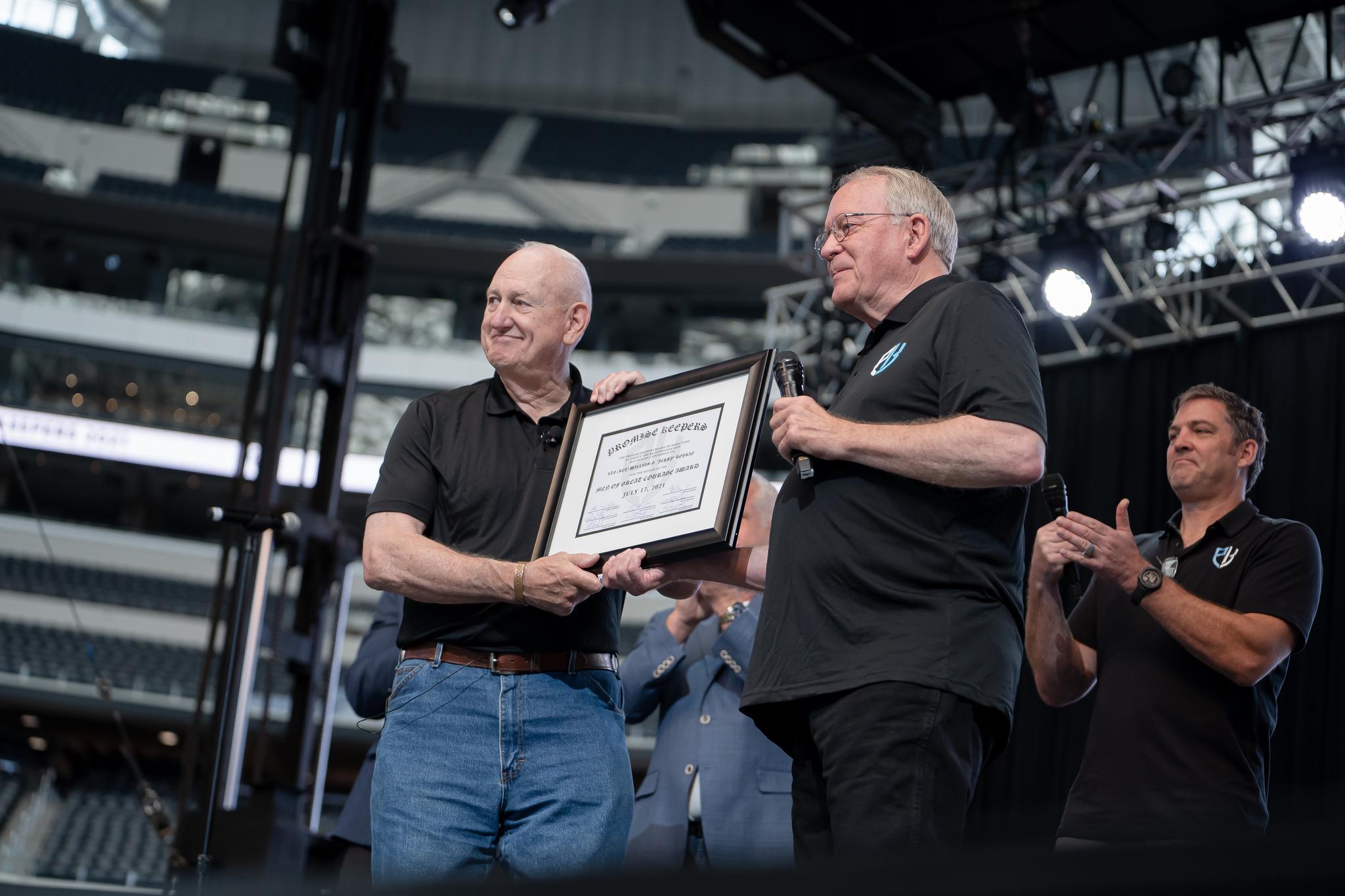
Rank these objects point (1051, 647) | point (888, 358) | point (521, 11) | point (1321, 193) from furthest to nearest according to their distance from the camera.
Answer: point (521, 11) → point (1321, 193) → point (1051, 647) → point (888, 358)

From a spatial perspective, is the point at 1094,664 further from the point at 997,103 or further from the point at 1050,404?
the point at 1050,404

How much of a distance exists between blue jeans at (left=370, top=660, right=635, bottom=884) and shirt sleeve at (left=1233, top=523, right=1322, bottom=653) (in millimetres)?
1581

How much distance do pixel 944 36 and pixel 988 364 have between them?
5060 mm

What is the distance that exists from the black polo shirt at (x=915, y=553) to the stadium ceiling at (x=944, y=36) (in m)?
4.82

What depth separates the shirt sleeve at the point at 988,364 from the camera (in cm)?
193

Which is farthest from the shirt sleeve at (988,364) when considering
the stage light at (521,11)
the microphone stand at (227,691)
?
the stage light at (521,11)

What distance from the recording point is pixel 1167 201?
22.0 feet

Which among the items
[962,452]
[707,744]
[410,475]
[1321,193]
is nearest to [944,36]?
[1321,193]

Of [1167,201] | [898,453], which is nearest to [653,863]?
[898,453]

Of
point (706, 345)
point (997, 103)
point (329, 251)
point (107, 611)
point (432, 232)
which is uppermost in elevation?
point (432, 232)

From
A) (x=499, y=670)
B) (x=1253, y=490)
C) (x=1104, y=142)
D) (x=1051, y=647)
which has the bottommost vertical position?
(x=499, y=670)

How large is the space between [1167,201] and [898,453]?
550 cm

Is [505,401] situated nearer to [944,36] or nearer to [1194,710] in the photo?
[1194,710]

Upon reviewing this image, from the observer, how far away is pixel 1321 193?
19.3 ft
